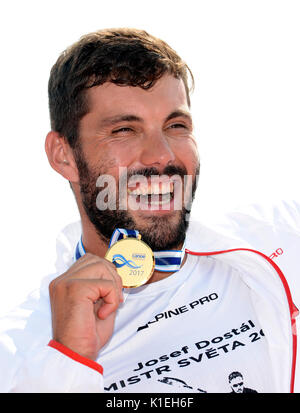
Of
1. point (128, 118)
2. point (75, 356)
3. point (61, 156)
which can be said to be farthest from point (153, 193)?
point (75, 356)

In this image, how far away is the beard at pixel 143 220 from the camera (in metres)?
2.92

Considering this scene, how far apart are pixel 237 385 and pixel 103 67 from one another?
187cm

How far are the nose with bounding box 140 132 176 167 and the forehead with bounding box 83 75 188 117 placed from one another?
145 millimetres

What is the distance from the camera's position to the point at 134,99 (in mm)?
2859

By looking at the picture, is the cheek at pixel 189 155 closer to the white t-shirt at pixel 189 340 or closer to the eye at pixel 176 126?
the eye at pixel 176 126

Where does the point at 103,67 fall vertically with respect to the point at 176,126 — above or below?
above

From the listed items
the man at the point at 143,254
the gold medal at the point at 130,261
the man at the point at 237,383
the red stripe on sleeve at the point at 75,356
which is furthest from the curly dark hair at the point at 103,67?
the man at the point at 237,383

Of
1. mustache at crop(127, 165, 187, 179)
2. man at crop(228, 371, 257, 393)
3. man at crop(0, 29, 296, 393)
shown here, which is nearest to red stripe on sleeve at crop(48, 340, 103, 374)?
man at crop(0, 29, 296, 393)

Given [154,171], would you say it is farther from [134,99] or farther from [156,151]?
[134,99]

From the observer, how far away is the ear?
10.6 feet

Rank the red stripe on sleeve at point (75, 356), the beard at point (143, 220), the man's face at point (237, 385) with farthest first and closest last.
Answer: the beard at point (143, 220)
the man's face at point (237, 385)
the red stripe on sleeve at point (75, 356)

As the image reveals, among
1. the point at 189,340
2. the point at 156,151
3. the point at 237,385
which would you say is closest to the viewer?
the point at 237,385

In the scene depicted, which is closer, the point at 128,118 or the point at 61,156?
the point at 128,118
